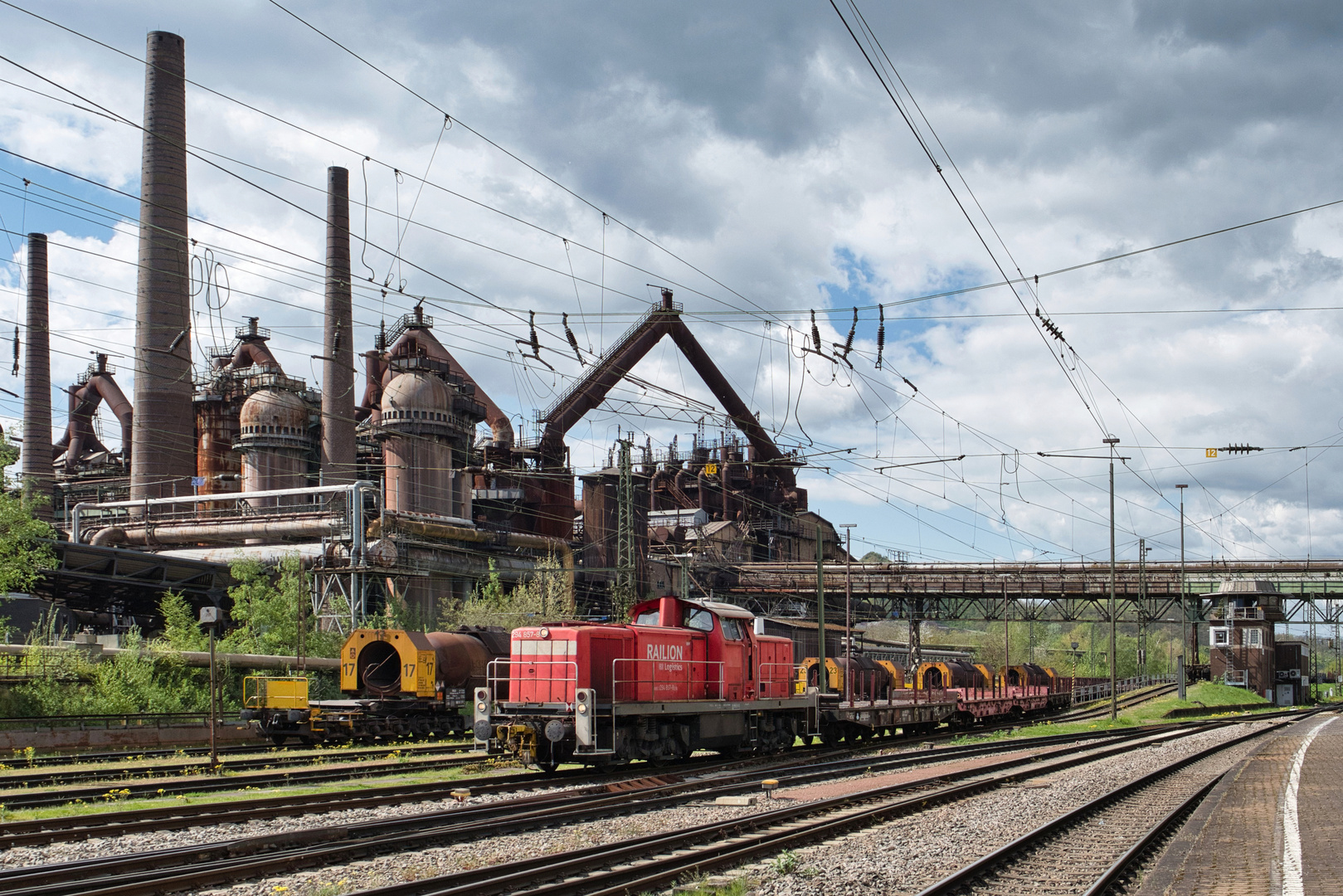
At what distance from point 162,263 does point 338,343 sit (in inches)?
406

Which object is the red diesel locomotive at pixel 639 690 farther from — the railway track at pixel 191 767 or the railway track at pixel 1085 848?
the railway track at pixel 1085 848

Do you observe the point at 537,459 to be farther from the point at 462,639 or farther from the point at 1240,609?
the point at 1240,609

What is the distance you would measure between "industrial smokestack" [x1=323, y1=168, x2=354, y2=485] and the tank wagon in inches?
1325

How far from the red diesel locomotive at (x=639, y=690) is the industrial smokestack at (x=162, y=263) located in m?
44.2

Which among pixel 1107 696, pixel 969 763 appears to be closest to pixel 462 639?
pixel 969 763

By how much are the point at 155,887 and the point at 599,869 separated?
13.9 feet

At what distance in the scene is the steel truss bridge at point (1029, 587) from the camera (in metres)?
68.6

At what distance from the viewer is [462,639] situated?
2941 cm

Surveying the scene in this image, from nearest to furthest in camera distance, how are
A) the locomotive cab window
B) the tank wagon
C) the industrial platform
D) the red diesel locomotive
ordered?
the industrial platform < the red diesel locomotive < the locomotive cab window < the tank wagon

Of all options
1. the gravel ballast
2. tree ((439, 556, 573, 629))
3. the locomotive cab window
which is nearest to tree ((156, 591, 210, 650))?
tree ((439, 556, 573, 629))

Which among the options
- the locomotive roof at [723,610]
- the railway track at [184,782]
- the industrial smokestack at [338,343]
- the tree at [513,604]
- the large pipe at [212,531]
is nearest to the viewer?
the railway track at [184,782]

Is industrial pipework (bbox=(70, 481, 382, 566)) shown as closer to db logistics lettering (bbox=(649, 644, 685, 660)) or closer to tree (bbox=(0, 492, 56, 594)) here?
tree (bbox=(0, 492, 56, 594))

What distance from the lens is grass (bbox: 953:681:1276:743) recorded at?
35219 millimetres

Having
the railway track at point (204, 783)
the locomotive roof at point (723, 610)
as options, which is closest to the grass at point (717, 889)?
the railway track at point (204, 783)
